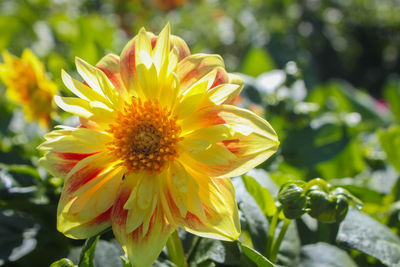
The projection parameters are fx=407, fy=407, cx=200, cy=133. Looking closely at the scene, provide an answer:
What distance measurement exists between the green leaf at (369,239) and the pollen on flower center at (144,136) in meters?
0.32

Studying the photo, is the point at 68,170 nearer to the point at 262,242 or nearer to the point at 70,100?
the point at 70,100

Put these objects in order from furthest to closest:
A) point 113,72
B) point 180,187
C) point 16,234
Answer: point 16,234
point 113,72
point 180,187

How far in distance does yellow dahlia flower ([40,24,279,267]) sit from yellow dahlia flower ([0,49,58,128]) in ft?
1.64

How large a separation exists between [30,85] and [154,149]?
0.64m

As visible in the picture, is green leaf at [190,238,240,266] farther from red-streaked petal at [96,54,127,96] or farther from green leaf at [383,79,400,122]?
green leaf at [383,79,400,122]

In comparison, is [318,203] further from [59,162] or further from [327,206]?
[59,162]

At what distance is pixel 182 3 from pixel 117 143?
77.0 inches

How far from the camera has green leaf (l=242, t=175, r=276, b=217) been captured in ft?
2.28

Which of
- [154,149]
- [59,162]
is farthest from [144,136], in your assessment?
[59,162]

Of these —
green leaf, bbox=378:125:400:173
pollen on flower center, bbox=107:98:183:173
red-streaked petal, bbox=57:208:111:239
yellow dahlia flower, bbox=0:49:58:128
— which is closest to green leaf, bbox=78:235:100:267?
red-streaked petal, bbox=57:208:111:239

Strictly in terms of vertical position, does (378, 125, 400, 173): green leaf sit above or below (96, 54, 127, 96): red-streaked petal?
below

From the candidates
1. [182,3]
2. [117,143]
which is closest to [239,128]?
[117,143]

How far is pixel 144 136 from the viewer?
65 centimetres

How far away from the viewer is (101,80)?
0.61 metres
